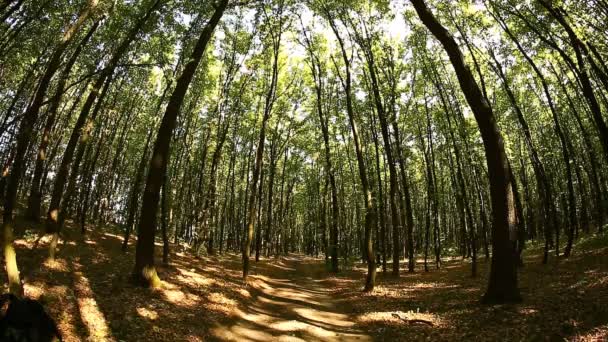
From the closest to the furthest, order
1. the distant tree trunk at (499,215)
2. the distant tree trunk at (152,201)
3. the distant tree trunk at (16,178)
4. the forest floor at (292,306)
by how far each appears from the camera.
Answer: the distant tree trunk at (16,178)
the forest floor at (292,306)
the distant tree trunk at (499,215)
the distant tree trunk at (152,201)

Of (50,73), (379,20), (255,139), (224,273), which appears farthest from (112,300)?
(255,139)

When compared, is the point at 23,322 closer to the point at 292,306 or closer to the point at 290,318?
the point at 290,318

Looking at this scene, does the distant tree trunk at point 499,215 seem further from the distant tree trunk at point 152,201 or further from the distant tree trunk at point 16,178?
the distant tree trunk at point 16,178

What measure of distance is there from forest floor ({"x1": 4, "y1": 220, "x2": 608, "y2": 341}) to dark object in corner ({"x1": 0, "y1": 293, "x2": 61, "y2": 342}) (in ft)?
4.25

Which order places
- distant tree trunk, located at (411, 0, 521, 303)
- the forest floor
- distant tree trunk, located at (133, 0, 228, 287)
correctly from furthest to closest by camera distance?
1. distant tree trunk, located at (133, 0, 228, 287)
2. distant tree trunk, located at (411, 0, 521, 303)
3. the forest floor

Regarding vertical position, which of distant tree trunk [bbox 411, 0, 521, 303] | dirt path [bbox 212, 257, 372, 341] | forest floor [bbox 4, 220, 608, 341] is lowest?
dirt path [bbox 212, 257, 372, 341]

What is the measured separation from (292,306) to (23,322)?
338 inches

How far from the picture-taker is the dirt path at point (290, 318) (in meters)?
9.48

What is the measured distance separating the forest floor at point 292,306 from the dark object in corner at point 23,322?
4.25 ft

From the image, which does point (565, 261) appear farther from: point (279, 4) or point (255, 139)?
point (255, 139)

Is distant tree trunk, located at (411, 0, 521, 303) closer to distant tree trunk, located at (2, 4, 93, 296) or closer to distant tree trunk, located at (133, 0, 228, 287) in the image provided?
distant tree trunk, located at (133, 0, 228, 287)

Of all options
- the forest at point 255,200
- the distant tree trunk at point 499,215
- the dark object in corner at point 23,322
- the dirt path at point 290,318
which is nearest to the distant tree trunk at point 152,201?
the forest at point 255,200

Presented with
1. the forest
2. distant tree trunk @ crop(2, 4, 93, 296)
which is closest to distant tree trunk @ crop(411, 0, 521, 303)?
the forest

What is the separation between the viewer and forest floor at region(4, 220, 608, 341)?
806 cm
